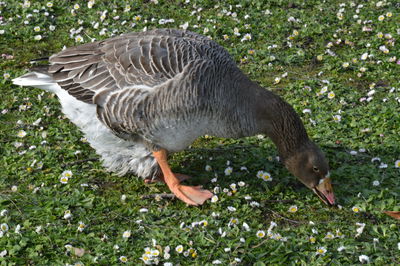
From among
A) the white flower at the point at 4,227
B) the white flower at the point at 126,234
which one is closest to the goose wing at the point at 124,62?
the white flower at the point at 126,234

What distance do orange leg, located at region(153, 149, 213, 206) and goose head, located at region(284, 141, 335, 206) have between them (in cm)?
91

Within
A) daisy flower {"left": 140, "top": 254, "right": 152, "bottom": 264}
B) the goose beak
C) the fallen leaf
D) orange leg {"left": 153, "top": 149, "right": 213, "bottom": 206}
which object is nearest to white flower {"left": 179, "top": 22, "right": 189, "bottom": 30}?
orange leg {"left": 153, "top": 149, "right": 213, "bottom": 206}

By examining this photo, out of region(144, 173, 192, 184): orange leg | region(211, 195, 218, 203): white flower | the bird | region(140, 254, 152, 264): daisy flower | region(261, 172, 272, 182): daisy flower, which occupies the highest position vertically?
the bird

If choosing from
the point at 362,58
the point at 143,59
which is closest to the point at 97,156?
the point at 143,59

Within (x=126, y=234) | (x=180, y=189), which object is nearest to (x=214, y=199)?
(x=180, y=189)

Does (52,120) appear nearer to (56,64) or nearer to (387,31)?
(56,64)

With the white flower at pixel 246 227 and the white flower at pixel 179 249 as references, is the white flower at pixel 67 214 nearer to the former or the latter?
the white flower at pixel 179 249

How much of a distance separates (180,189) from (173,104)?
0.94 meters

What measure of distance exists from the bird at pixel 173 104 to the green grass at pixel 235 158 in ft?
1.31

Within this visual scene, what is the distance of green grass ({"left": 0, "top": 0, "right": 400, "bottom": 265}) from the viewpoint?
5.14 meters

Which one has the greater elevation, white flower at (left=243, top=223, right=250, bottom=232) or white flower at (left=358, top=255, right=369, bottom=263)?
white flower at (left=358, top=255, right=369, bottom=263)

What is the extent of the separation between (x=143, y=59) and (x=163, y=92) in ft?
1.51

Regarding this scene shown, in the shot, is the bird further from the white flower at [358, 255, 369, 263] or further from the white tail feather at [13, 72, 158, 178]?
the white flower at [358, 255, 369, 263]

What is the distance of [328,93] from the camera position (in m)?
7.46
